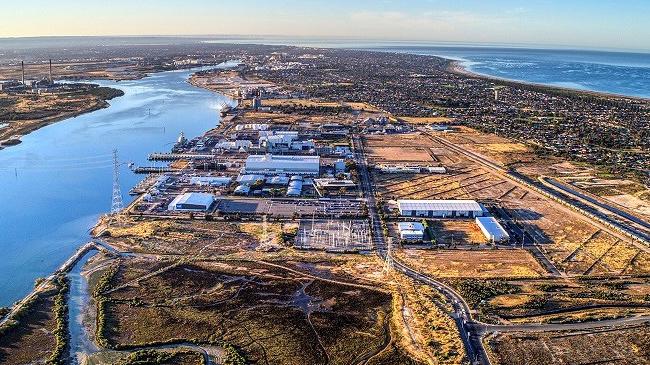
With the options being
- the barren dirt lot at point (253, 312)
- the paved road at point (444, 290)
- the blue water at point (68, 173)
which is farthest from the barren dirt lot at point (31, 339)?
the paved road at point (444, 290)

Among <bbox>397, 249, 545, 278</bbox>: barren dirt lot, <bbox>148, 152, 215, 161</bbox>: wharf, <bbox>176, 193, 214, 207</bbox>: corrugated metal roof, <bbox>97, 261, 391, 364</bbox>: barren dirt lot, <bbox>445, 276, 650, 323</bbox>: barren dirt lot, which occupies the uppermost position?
<bbox>148, 152, 215, 161</bbox>: wharf

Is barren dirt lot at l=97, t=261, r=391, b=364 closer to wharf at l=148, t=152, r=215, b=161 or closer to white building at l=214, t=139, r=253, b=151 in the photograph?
wharf at l=148, t=152, r=215, b=161

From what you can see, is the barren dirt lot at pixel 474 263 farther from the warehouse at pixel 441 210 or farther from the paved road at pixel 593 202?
the paved road at pixel 593 202

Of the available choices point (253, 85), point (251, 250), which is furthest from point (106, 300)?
point (253, 85)

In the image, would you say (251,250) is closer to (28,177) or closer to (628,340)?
(628,340)

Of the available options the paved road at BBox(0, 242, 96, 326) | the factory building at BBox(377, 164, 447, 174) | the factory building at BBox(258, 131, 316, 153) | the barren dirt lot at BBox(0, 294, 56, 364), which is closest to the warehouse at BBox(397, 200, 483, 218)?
the factory building at BBox(377, 164, 447, 174)

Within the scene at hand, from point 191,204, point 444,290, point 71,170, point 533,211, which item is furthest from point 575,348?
point 71,170
